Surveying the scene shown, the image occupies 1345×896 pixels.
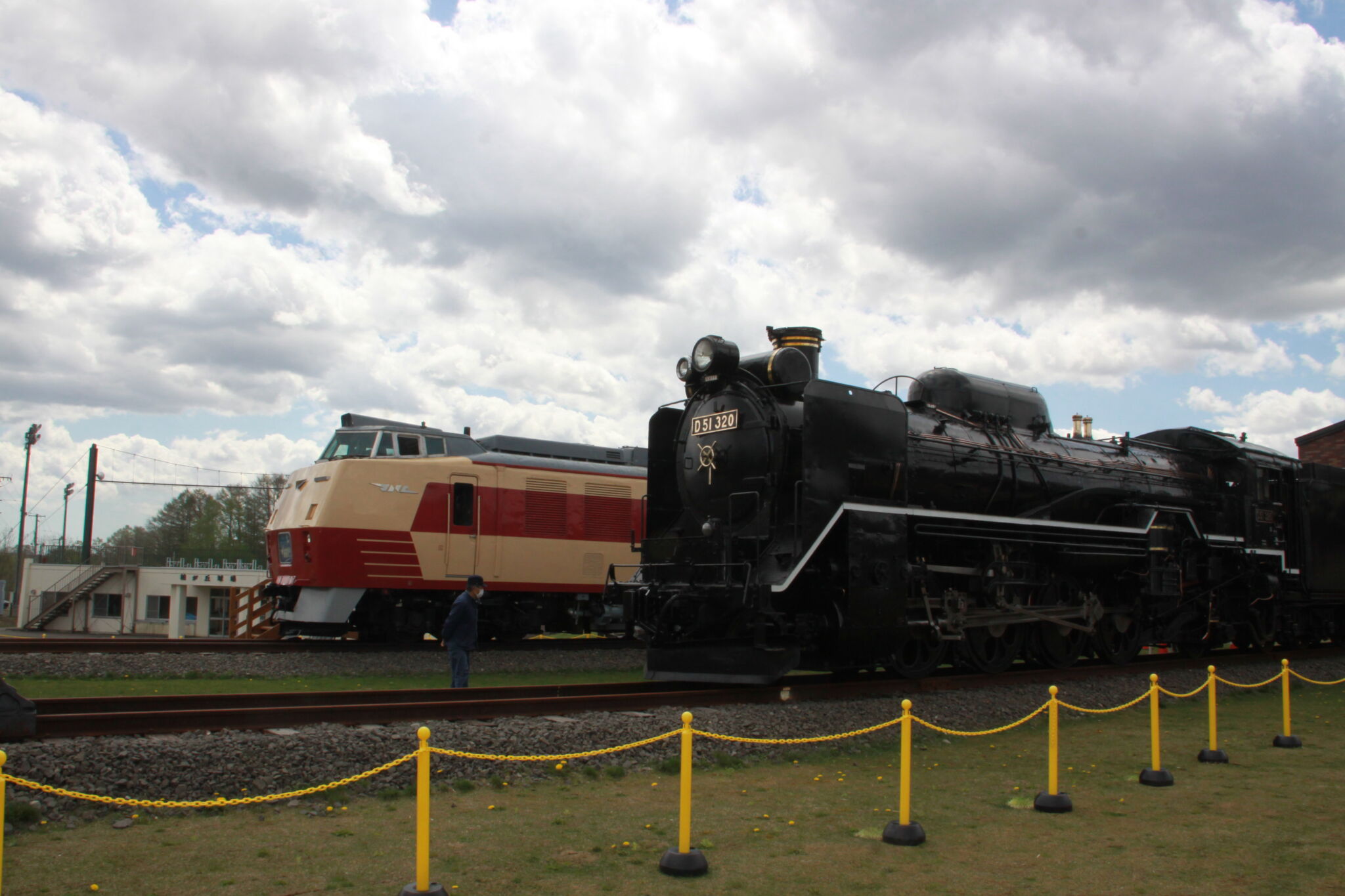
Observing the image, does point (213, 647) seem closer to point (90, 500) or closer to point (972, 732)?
point (972, 732)

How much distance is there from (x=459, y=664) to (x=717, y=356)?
15.4ft

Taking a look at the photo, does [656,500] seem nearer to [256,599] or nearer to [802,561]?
[802,561]

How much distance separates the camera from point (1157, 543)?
14.3 m

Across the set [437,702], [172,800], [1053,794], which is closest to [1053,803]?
[1053,794]

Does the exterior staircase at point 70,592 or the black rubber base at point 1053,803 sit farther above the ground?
the black rubber base at point 1053,803

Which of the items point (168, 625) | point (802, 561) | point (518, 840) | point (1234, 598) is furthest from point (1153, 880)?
point (168, 625)

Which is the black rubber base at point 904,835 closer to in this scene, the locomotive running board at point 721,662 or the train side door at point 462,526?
the locomotive running board at point 721,662

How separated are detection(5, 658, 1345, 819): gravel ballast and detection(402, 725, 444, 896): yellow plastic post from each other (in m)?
2.13

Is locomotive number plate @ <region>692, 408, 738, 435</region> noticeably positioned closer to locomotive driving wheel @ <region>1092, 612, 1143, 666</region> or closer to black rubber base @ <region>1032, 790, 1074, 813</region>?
black rubber base @ <region>1032, 790, 1074, 813</region>

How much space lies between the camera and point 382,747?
7062 mm

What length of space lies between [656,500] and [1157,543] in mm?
7437

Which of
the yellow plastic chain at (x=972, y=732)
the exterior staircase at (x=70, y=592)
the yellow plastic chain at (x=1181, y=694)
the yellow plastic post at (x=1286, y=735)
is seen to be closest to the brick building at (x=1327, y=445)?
the yellow plastic chain at (x=1181, y=694)

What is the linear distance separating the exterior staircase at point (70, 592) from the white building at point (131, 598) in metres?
0.03

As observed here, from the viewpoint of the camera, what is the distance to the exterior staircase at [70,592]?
39344 millimetres
